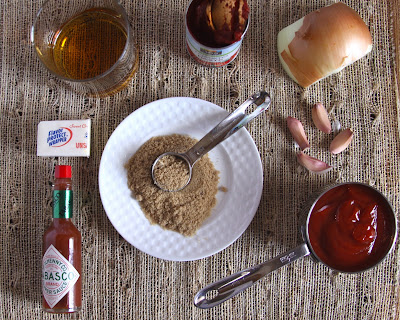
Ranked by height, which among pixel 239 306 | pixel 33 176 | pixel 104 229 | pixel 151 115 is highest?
pixel 151 115

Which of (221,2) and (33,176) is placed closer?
(221,2)

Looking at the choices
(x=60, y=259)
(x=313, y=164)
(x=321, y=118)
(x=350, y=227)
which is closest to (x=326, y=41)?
(x=321, y=118)

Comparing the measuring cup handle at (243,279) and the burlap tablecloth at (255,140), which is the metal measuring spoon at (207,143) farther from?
the measuring cup handle at (243,279)

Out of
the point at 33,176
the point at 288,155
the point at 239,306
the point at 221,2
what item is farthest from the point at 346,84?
the point at 33,176

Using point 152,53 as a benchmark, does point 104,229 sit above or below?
below

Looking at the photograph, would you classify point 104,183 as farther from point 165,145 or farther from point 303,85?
point 303,85

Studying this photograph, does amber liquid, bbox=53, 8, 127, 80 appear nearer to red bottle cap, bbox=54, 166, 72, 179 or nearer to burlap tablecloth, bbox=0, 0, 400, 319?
Result: burlap tablecloth, bbox=0, 0, 400, 319
